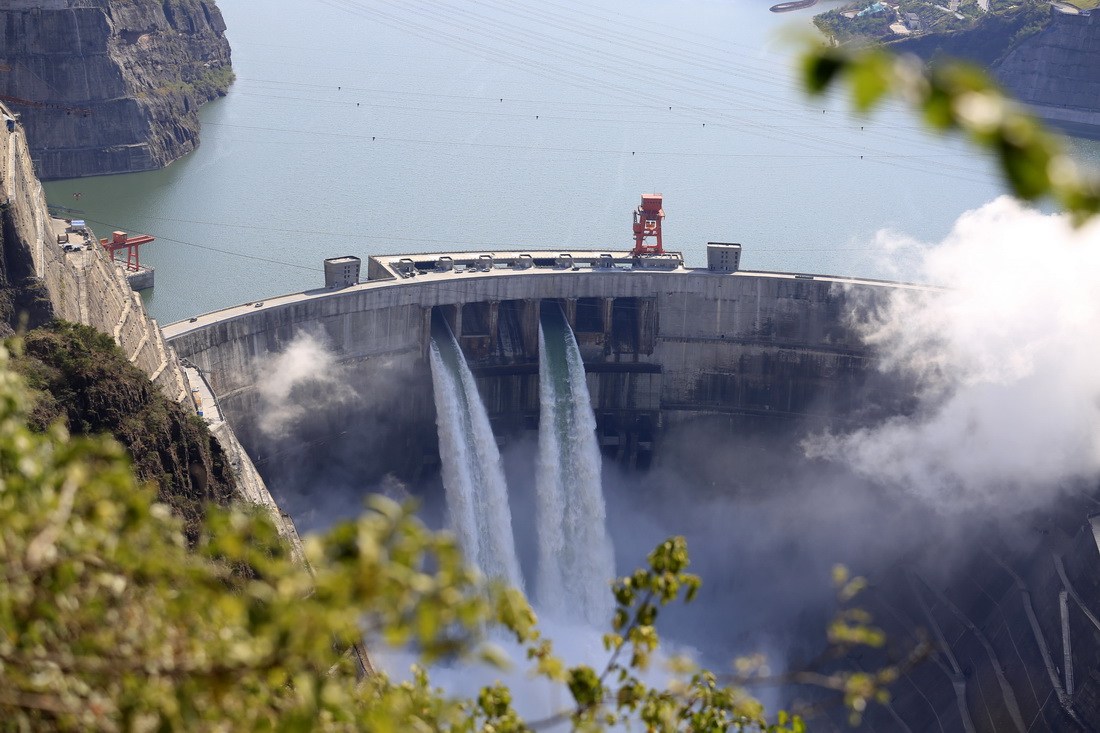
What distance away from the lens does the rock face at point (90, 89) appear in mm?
71375

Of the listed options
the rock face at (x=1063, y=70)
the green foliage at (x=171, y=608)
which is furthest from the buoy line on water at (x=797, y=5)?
the green foliage at (x=171, y=608)

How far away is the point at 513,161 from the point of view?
74562mm

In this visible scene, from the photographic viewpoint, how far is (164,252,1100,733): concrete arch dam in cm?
3722

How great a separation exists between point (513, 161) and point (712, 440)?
31279 mm

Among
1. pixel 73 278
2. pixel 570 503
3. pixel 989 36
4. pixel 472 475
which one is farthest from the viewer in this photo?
pixel 989 36

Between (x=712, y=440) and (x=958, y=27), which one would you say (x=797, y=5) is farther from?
(x=712, y=440)

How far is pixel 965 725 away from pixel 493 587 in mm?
30861

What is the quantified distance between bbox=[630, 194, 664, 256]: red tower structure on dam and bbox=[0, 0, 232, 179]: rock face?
3515 cm

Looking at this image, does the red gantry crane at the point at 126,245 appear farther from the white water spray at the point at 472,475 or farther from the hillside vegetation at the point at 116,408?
the hillside vegetation at the point at 116,408

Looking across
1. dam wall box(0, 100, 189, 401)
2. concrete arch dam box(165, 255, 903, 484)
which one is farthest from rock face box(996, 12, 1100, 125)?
dam wall box(0, 100, 189, 401)

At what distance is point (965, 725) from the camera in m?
35.0

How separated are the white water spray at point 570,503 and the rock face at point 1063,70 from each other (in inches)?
2516

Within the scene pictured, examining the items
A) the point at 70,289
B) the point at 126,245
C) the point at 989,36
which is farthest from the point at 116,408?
the point at 989,36

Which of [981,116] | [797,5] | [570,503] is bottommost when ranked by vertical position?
[570,503]
